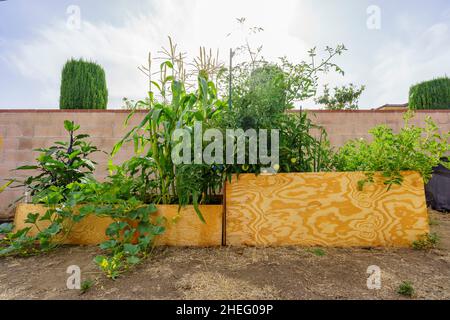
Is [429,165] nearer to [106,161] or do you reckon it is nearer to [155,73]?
[155,73]

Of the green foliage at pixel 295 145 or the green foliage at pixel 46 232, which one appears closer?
the green foliage at pixel 46 232

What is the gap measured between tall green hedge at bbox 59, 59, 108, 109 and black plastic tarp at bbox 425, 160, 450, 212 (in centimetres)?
410

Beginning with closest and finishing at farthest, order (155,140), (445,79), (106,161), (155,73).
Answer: (155,140), (155,73), (106,161), (445,79)

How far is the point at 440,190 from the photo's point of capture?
2.42 m

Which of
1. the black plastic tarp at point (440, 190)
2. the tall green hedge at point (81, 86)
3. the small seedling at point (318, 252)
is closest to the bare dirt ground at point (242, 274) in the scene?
the small seedling at point (318, 252)

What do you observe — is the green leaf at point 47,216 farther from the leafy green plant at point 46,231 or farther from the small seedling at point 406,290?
the small seedling at point 406,290

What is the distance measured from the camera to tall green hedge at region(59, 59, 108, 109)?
344 cm

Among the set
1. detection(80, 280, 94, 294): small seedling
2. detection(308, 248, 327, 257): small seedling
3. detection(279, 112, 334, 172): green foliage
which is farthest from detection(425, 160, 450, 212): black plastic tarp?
detection(80, 280, 94, 294): small seedling

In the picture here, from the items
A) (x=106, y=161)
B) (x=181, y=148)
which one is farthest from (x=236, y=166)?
(x=106, y=161)

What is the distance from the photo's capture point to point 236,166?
1382mm

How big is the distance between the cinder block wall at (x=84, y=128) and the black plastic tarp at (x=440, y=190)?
29.4 inches

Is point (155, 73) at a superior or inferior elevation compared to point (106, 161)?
superior

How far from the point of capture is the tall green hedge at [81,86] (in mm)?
3439
